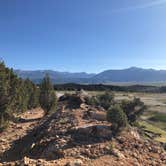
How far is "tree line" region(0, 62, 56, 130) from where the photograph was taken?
35469mm

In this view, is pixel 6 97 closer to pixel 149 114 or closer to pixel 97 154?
pixel 97 154

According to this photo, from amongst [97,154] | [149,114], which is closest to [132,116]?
[97,154]

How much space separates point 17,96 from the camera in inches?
1804

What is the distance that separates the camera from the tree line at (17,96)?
3547 centimetres

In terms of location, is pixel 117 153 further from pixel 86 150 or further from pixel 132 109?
pixel 132 109

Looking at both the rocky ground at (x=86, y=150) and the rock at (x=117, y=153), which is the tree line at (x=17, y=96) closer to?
the rocky ground at (x=86, y=150)

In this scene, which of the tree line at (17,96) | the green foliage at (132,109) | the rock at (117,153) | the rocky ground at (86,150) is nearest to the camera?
the rocky ground at (86,150)

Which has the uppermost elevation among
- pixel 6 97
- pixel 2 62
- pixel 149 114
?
pixel 2 62

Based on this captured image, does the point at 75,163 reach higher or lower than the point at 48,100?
lower

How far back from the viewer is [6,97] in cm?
3594

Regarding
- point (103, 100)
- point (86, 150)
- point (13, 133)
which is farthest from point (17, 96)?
point (86, 150)

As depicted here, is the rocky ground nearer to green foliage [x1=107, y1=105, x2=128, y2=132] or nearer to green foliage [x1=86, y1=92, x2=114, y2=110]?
green foliage [x1=107, y1=105, x2=128, y2=132]

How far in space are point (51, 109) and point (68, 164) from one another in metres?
33.4

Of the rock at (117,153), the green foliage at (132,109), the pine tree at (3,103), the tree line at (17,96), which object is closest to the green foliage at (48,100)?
the tree line at (17,96)
